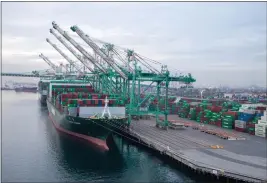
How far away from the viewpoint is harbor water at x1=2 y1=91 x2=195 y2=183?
21781 mm

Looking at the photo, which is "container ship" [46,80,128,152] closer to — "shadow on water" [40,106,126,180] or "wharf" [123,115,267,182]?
"shadow on water" [40,106,126,180]

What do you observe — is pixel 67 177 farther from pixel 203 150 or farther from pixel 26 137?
pixel 26 137

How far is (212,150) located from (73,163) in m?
12.6

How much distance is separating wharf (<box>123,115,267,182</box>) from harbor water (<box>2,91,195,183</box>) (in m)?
1.36

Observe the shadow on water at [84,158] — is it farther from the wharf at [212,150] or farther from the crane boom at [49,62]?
the crane boom at [49,62]

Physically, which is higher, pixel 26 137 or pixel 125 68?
pixel 125 68

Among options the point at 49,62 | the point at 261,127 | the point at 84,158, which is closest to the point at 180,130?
the point at 261,127

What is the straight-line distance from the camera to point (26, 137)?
35.3 meters

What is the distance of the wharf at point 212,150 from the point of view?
21.2m

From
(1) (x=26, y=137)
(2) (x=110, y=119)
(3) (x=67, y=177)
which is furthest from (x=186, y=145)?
(1) (x=26, y=137)

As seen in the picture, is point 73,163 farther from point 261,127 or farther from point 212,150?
point 261,127

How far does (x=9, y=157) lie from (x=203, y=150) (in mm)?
17644

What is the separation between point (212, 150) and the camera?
2702cm

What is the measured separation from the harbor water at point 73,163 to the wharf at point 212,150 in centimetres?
136
